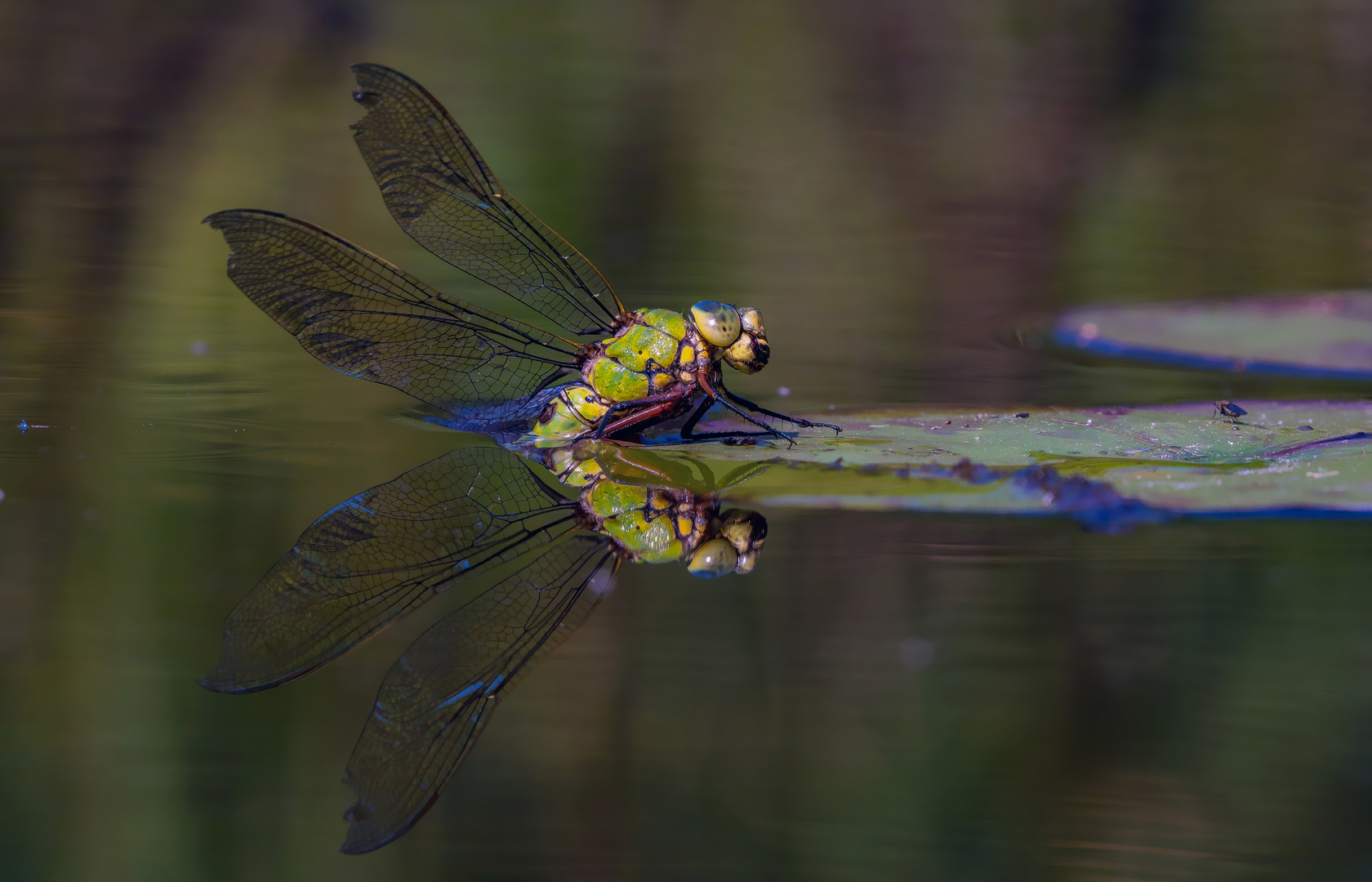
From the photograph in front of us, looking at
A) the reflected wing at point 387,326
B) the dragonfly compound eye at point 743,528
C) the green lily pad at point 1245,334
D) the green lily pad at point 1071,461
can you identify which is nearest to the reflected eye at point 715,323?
the green lily pad at point 1071,461

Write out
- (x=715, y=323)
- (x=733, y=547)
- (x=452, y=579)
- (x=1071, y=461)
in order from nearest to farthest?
1. (x=452, y=579)
2. (x=733, y=547)
3. (x=1071, y=461)
4. (x=715, y=323)

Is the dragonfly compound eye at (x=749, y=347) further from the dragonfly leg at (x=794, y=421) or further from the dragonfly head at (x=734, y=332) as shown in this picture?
the dragonfly leg at (x=794, y=421)

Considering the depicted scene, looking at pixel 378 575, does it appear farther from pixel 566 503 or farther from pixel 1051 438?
pixel 1051 438

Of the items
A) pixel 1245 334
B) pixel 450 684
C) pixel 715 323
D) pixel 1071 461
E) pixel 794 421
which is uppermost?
pixel 715 323

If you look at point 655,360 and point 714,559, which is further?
point 655,360

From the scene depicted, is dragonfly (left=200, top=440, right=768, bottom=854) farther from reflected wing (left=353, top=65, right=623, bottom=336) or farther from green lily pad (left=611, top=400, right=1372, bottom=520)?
reflected wing (left=353, top=65, right=623, bottom=336)

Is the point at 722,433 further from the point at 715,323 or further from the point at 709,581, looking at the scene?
the point at 709,581

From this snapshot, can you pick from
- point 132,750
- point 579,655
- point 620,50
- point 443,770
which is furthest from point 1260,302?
point 620,50

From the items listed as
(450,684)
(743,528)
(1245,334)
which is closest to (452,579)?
(450,684)
